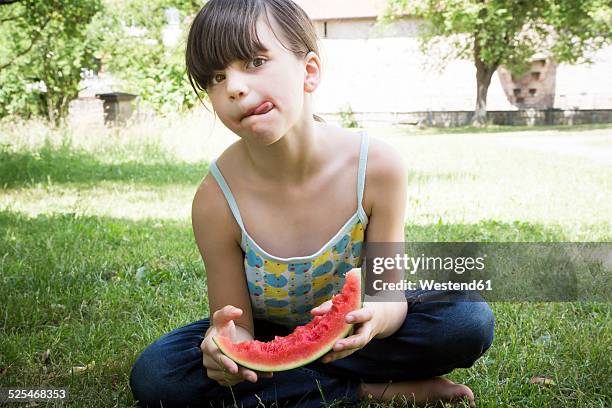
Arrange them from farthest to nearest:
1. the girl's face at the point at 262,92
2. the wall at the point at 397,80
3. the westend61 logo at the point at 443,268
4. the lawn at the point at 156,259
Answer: the wall at the point at 397,80
the westend61 logo at the point at 443,268
the lawn at the point at 156,259
the girl's face at the point at 262,92

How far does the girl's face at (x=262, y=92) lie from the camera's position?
209 centimetres

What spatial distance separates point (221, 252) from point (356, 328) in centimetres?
59

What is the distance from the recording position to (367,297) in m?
2.43

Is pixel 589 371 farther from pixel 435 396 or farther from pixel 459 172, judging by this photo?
pixel 459 172

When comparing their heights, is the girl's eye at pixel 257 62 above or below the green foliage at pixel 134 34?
below

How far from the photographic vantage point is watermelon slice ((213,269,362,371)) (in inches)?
82.8

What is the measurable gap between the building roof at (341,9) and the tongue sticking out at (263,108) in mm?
31825

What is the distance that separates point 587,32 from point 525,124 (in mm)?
4637

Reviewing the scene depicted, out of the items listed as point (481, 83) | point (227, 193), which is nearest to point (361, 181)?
point (227, 193)

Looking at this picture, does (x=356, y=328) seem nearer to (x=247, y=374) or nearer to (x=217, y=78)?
(x=247, y=374)

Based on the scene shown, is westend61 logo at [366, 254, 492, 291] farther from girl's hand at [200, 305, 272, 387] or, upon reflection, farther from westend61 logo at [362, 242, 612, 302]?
girl's hand at [200, 305, 272, 387]

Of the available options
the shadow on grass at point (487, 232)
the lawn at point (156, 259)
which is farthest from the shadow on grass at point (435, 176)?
the shadow on grass at point (487, 232)

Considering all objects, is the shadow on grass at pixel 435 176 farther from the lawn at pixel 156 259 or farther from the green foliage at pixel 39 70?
the green foliage at pixel 39 70

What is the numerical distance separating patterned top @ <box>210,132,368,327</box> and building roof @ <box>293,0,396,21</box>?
31559mm
